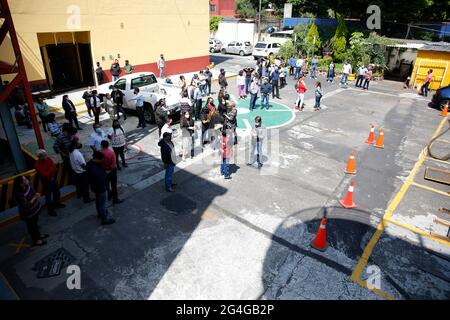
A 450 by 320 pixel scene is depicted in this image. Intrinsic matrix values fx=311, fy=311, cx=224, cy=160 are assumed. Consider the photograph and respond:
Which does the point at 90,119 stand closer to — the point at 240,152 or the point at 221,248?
the point at 240,152

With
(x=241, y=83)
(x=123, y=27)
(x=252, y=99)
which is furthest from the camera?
(x=123, y=27)

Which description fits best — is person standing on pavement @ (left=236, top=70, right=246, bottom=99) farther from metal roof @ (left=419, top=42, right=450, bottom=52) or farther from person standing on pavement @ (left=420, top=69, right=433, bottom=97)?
metal roof @ (left=419, top=42, right=450, bottom=52)

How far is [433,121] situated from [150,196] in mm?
14328

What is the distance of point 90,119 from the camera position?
14.5 meters

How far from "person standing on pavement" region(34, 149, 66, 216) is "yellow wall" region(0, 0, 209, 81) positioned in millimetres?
11091

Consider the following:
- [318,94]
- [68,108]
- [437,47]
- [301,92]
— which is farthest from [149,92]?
[437,47]

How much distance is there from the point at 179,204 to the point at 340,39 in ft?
81.9

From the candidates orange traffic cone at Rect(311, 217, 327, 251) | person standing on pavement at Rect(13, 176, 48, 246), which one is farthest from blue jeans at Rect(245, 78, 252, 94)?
person standing on pavement at Rect(13, 176, 48, 246)

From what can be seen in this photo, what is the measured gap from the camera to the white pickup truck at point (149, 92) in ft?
43.5

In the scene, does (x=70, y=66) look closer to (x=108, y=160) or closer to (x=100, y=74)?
(x=100, y=74)

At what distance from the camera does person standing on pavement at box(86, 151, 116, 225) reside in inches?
267

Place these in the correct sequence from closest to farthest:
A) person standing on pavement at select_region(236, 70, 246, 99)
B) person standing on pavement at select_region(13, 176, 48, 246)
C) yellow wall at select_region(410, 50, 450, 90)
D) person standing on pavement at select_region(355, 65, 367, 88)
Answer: person standing on pavement at select_region(13, 176, 48, 246), person standing on pavement at select_region(236, 70, 246, 99), yellow wall at select_region(410, 50, 450, 90), person standing on pavement at select_region(355, 65, 367, 88)

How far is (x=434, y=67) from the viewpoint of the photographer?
20438mm

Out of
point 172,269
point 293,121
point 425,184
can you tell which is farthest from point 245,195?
point 293,121
